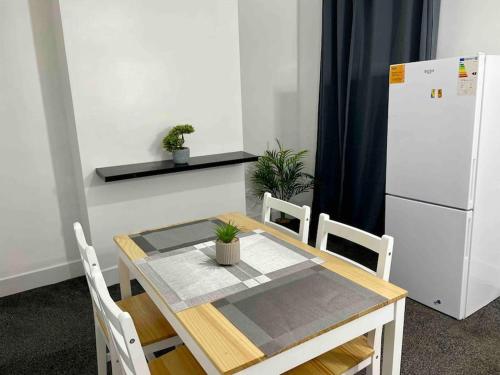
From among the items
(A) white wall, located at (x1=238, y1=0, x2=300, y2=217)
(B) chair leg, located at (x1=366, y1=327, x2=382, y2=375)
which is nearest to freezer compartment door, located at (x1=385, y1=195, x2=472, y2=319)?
(B) chair leg, located at (x1=366, y1=327, x2=382, y2=375)

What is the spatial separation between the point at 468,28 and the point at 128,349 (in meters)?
3.01

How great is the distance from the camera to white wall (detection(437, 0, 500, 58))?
2.67m

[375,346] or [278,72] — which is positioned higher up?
[278,72]

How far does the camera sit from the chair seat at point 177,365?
4.68ft

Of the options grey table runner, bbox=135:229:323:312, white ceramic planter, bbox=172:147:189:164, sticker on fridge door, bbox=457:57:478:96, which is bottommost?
grey table runner, bbox=135:229:323:312

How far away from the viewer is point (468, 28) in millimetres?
2797

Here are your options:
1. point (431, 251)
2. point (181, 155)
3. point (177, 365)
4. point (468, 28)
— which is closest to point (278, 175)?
point (181, 155)

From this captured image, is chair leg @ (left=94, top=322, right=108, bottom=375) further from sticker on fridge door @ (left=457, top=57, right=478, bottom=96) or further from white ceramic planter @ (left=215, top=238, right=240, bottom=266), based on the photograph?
sticker on fridge door @ (left=457, top=57, right=478, bottom=96)

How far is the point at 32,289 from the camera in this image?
303cm

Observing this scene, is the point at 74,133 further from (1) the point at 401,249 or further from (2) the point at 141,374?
(1) the point at 401,249

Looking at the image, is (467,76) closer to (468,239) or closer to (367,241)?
(468,239)

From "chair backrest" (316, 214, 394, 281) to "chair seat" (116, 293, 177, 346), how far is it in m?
0.78

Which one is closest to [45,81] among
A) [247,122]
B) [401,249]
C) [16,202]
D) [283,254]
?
[16,202]

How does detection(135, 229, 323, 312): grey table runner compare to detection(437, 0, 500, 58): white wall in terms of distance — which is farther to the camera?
detection(437, 0, 500, 58): white wall
